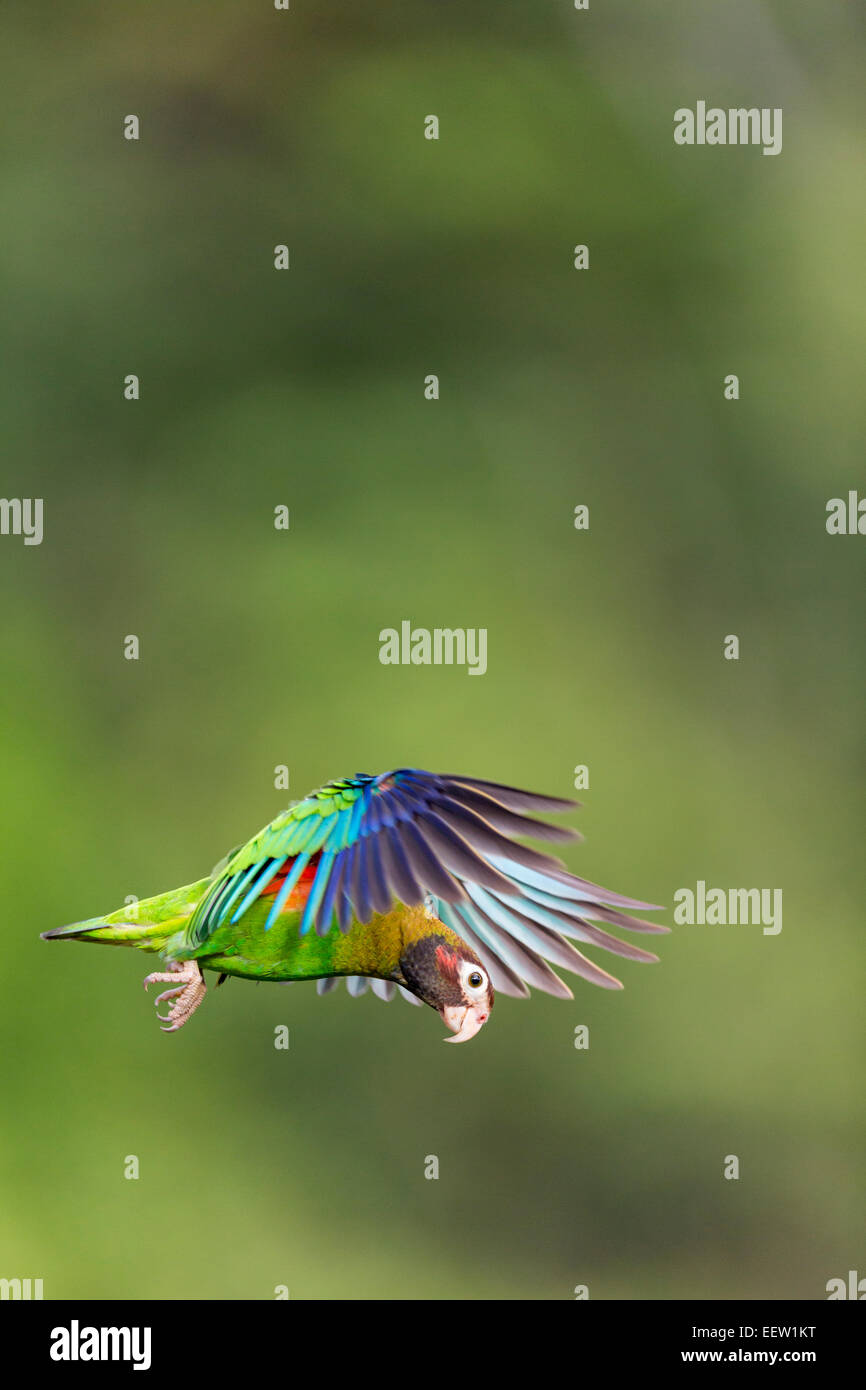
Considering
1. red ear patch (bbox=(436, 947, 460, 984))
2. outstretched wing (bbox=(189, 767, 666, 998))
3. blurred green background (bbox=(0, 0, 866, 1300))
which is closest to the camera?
outstretched wing (bbox=(189, 767, 666, 998))

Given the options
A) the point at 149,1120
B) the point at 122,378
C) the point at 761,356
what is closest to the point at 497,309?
the point at 761,356

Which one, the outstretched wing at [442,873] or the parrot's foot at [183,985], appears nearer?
the outstretched wing at [442,873]

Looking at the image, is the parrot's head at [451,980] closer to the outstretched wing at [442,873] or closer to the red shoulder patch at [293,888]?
the outstretched wing at [442,873]

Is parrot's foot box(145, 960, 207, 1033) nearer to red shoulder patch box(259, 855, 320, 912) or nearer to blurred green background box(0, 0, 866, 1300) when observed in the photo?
red shoulder patch box(259, 855, 320, 912)

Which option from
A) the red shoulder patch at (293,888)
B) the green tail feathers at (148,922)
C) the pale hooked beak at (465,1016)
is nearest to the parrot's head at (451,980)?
the pale hooked beak at (465,1016)

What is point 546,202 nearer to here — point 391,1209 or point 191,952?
point 391,1209

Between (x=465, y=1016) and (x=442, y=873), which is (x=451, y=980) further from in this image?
(x=442, y=873)

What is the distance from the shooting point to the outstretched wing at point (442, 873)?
131 centimetres

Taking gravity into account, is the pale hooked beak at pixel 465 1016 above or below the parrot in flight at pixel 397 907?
below

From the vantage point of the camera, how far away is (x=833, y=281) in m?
7.43

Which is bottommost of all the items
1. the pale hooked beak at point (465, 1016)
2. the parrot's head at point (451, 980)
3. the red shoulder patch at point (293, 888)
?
the pale hooked beak at point (465, 1016)

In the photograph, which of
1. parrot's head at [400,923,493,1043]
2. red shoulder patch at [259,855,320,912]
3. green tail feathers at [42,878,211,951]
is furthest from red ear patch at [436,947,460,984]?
green tail feathers at [42,878,211,951]

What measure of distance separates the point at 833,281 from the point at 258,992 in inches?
176

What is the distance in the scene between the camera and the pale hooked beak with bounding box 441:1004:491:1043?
1.40 m
